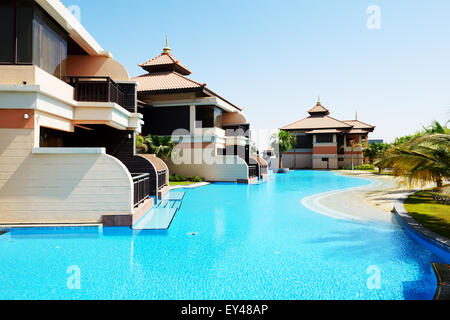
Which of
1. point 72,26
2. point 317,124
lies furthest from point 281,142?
point 72,26

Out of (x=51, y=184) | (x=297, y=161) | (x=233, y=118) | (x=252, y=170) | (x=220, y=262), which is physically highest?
(x=233, y=118)

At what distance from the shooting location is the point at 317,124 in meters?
48.5

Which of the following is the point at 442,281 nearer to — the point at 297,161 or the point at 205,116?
the point at 205,116

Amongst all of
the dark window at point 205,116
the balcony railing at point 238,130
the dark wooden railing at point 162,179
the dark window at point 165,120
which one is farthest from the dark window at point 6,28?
the balcony railing at point 238,130

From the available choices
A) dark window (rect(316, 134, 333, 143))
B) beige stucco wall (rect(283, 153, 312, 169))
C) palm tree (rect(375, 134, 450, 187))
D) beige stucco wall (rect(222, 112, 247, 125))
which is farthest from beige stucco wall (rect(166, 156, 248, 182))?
beige stucco wall (rect(283, 153, 312, 169))

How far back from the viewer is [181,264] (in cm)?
610

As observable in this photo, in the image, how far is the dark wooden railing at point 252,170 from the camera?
78.5 feet

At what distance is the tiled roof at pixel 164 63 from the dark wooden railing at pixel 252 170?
10652mm

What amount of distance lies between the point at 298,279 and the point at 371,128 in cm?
5107

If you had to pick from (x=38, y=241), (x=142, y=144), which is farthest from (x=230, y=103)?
(x=38, y=241)

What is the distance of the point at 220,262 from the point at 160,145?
16.2 meters

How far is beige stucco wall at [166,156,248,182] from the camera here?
75.4 feet

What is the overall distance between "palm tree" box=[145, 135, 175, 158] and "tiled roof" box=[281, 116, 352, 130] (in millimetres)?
31243

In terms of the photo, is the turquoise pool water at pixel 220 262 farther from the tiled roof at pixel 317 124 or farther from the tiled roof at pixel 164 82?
the tiled roof at pixel 317 124
